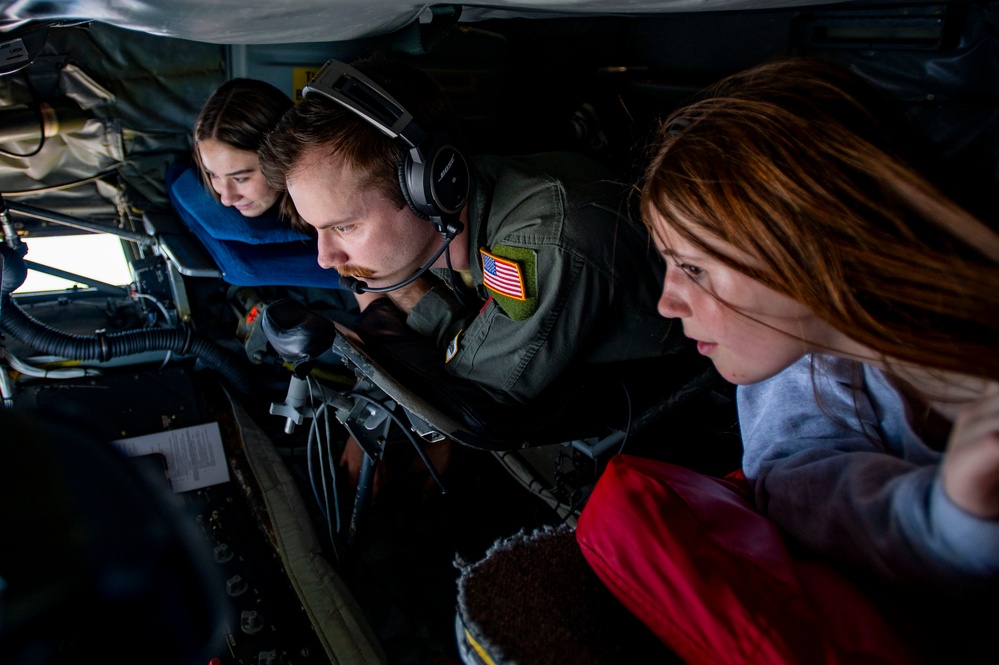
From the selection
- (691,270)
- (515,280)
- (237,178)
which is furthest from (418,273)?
(237,178)

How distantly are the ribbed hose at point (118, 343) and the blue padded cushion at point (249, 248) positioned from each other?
12.4 inches

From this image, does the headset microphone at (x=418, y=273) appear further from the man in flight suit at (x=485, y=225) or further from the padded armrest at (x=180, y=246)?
the padded armrest at (x=180, y=246)

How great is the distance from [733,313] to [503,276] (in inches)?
23.1

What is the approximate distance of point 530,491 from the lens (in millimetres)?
1944

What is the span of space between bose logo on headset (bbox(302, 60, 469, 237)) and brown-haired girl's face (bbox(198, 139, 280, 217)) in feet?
2.12

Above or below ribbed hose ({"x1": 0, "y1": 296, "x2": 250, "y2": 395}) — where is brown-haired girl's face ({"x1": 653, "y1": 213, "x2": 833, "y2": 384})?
above

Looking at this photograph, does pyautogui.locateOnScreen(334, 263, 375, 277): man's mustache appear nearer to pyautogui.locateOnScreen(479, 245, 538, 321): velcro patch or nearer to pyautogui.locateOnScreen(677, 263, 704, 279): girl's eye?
pyautogui.locateOnScreen(479, 245, 538, 321): velcro patch

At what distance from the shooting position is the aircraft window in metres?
1.91

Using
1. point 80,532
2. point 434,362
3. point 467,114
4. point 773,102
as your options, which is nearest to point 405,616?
point 434,362

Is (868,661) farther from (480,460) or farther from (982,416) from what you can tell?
(480,460)

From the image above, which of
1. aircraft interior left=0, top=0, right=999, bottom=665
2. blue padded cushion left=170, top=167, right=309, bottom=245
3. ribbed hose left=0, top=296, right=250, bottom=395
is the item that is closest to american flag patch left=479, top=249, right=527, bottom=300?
aircraft interior left=0, top=0, right=999, bottom=665

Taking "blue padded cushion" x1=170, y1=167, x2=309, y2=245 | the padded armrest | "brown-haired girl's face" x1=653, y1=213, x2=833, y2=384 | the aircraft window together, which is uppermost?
"brown-haired girl's face" x1=653, y1=213, x2=833, y2=384

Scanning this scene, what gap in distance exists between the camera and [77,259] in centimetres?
198

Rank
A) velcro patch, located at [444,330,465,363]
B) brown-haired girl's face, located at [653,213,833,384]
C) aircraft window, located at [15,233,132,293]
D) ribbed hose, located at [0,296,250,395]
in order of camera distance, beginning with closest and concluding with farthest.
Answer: brown-haired girl's face, located at [653,213,833,384] < velcro patch, located at [444,330,465,363] < ribbed hose, located at [0,296,250,395] < aircraft window, located at [15,233,132,293]
